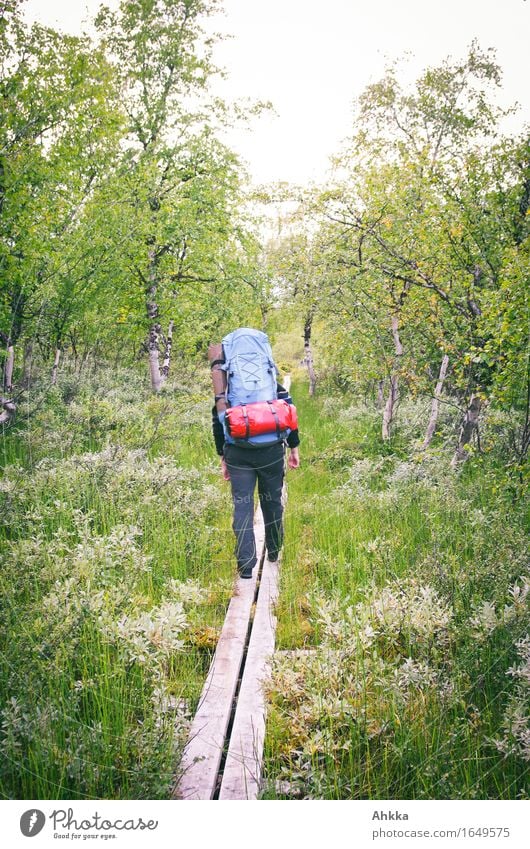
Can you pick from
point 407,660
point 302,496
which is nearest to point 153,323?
point 302,496

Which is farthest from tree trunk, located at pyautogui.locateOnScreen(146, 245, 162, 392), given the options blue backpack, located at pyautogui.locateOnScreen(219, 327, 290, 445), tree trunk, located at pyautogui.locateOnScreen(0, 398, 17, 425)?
blue backpack, located at pyautogui.locateOnScreen(219, 327, 290, 445)

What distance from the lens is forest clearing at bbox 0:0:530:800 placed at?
7.79 feet

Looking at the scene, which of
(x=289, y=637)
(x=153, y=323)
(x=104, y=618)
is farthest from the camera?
(x=153, y=323)

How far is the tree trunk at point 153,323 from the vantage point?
13664 millimetres

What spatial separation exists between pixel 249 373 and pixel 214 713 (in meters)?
2.71

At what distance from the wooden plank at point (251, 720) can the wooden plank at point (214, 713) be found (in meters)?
0.06

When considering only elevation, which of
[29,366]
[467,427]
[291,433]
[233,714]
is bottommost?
[233,714]

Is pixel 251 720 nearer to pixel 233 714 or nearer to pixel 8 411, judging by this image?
pixel 233 714

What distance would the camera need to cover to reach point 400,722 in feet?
8.00

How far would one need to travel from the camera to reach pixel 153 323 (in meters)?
13.8

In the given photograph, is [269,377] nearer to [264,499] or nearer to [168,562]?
[264,499]

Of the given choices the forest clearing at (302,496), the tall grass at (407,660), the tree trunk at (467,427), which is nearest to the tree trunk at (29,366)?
the forest clearing at (302,496)
